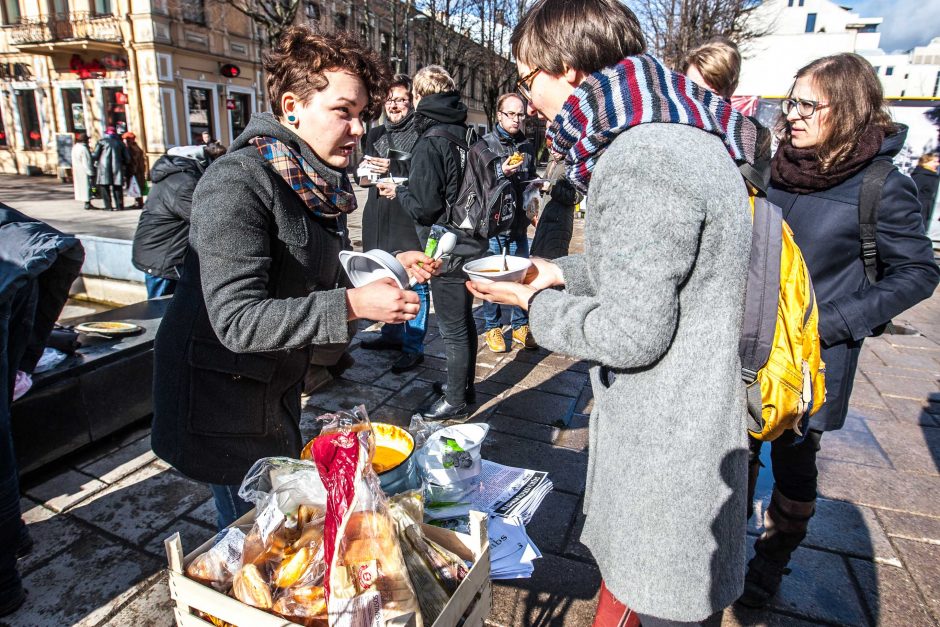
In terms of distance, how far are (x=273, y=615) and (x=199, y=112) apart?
76.5 ft

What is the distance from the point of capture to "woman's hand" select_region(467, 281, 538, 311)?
4.65 feet

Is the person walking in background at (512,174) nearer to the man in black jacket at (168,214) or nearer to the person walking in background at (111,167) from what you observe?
the man in black jacket at (168,214)

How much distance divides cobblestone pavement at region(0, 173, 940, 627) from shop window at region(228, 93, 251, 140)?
68.2 ft

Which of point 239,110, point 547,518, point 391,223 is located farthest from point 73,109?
point 547,518

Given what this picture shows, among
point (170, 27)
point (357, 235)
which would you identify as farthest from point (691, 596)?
point (170, 27)

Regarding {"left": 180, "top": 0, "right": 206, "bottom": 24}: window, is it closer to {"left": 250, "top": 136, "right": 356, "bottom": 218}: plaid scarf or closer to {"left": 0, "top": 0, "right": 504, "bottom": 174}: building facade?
{"left": 0, "top": 0, "right": 504, "bottom": 174}: building facade

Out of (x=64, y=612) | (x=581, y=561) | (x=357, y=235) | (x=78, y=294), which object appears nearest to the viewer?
(x=64, y=612)

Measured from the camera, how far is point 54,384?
2898 millimetres

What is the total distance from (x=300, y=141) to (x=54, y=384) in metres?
2.33

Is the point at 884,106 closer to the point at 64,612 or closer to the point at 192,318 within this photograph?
the point at 192,318

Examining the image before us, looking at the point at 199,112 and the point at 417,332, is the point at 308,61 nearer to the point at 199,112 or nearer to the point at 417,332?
the point at 417,332

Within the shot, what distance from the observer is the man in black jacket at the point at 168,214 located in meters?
3.96

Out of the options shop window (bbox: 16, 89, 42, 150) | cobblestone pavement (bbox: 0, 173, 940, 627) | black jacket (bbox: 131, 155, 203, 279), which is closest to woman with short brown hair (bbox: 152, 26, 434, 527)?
cobblestone pavement (bbox: 0, 173, 940, 627)

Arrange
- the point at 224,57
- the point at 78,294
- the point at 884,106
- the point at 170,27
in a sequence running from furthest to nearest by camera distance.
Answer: the point at 224,57, the point at 170,27, the point at 78,294, the point at 884,106
